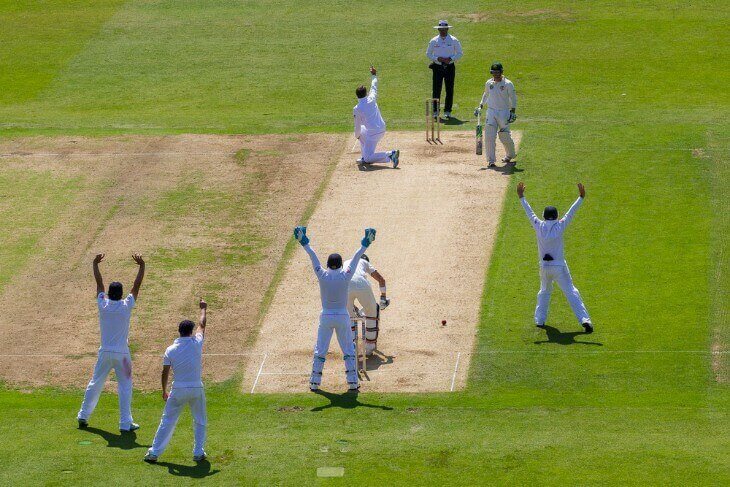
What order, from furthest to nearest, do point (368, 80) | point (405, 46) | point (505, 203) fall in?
point (405, 46) → point (368, 80) → point (505, 203)

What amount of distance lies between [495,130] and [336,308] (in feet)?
38.8

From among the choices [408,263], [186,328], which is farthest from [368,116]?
[186,328]

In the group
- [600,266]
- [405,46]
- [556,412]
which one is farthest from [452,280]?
[405,46]

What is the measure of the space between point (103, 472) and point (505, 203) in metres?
14.9

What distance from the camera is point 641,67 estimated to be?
43.6 meters

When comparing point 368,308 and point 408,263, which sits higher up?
point 368,308

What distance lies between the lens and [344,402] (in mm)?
24891

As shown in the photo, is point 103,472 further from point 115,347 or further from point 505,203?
point 505,203

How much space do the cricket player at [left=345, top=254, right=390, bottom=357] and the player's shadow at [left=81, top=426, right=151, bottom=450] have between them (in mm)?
5221

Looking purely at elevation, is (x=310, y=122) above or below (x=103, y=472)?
above

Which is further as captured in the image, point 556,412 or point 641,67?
point 641,67

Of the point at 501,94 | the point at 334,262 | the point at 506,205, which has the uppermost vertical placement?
the point at 501,94

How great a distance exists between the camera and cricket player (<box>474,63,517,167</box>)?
1367 inches

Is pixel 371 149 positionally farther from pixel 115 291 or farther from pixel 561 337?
pixel 115 291
